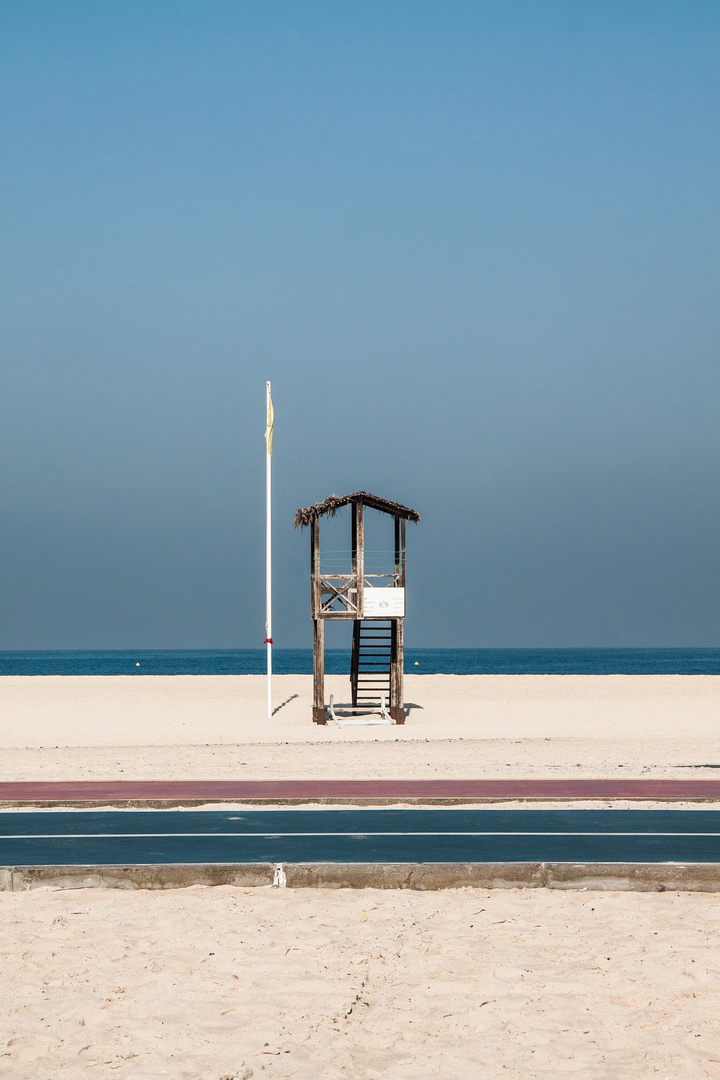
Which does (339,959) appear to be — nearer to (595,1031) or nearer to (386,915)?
(386,915)

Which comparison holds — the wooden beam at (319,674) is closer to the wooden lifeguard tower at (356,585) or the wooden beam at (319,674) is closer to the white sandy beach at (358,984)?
the wooden lifeguard tower at (356,585)

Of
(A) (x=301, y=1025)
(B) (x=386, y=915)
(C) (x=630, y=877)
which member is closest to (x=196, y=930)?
(B) (x=386, y=915)

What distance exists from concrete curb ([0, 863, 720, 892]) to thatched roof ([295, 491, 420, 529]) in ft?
57.4

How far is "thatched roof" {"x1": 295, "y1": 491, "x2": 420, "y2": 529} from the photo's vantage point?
26516mm

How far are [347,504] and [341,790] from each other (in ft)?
42.0

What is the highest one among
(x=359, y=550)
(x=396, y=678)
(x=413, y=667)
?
(x=359, y=550)

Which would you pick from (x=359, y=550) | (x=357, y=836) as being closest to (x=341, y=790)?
(x=357, y=836)

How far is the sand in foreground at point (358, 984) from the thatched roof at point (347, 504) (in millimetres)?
17795

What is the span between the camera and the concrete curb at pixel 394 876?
9281mm

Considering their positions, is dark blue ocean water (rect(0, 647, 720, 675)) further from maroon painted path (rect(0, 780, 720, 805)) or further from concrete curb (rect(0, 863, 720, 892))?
concrete curb (rect(0, 863, 720, 892))

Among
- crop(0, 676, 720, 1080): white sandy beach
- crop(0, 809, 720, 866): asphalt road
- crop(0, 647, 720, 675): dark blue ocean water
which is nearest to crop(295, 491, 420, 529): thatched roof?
crop(0, 809, 720, 866): asphalt road

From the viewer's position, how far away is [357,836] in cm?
1122

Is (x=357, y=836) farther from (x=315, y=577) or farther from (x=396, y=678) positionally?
(x=396, y=678)

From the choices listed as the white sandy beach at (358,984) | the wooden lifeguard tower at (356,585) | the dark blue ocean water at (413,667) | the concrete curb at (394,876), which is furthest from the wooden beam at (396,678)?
the dark blue ocean water at (413,667)
